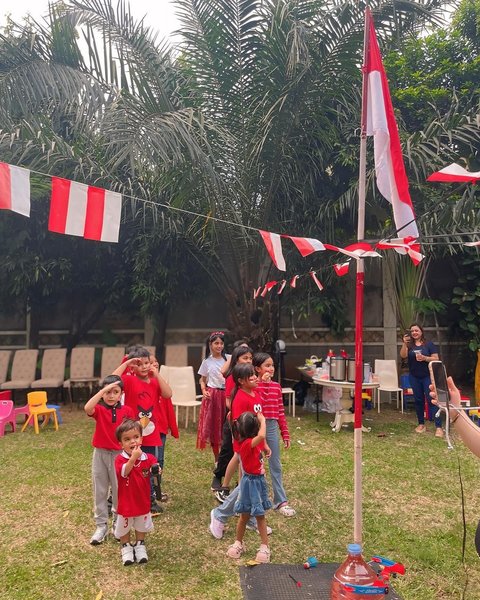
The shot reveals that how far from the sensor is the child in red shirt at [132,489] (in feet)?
10.2

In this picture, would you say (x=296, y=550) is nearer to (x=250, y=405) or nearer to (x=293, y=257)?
(x=250, y=405)

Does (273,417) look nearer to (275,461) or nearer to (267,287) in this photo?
(275,461)

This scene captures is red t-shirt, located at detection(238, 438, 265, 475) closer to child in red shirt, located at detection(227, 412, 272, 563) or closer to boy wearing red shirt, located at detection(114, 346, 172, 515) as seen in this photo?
child in red shirt, located at detection(227, 412, 272, 563)

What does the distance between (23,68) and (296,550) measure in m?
5.96

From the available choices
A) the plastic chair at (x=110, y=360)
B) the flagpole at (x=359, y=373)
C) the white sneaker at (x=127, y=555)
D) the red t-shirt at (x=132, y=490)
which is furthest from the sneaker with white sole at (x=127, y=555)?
the plastic chair at (x=110, y=360)

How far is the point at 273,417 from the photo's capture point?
384 cm

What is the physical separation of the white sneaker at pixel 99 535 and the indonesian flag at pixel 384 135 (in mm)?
2964

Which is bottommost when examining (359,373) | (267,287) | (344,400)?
(344,400)

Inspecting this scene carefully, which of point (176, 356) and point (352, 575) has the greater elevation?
point (176, 356)

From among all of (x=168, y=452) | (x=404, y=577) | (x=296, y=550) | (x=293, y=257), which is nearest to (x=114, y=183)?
(x=293, y=257)

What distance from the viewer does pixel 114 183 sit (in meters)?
7.05

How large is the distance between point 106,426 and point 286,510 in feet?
5.46

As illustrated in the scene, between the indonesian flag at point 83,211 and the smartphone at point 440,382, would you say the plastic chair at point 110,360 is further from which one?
the smartphone at point 440,382

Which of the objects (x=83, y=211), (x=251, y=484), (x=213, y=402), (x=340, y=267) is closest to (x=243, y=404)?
(x=251, y=484)
